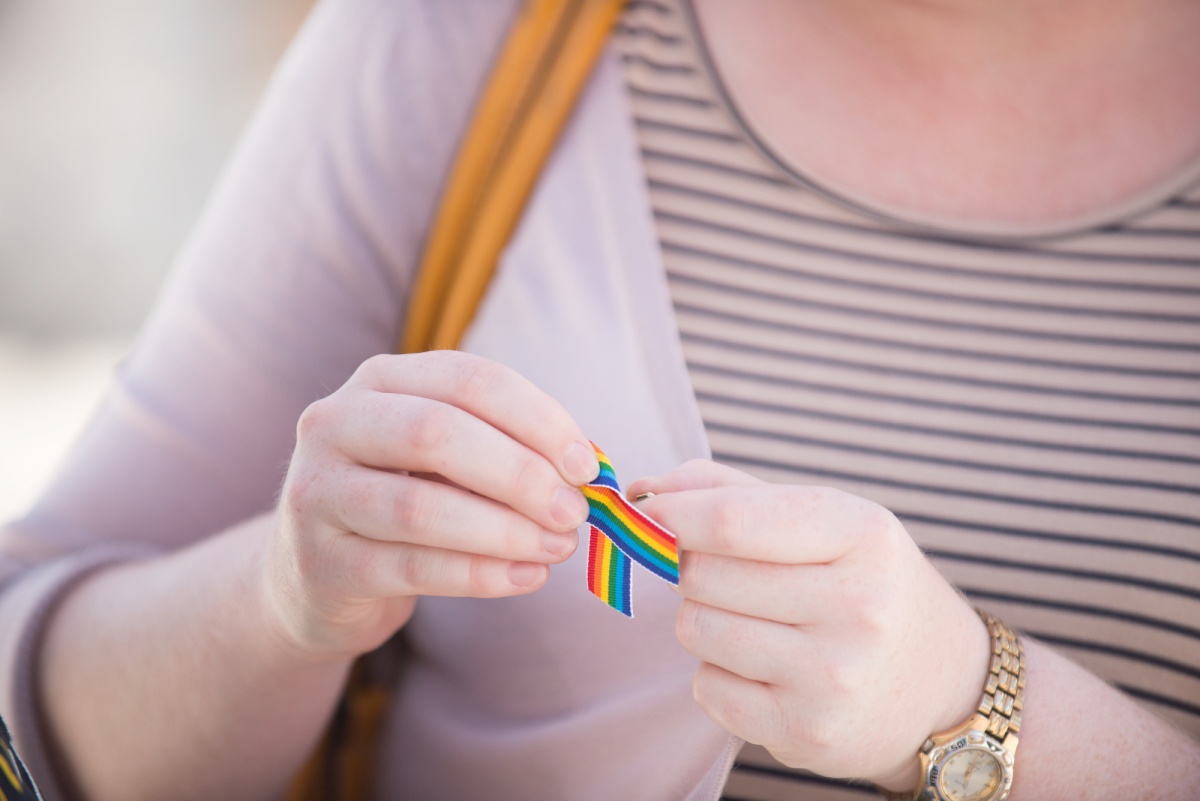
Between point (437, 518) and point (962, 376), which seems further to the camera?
point (962, 376)

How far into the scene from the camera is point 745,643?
2.14 feet

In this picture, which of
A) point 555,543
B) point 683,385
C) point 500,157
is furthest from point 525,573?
point 500,157

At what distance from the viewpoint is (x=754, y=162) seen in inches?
40.4

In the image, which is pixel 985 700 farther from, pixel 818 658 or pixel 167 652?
pixel 167 652

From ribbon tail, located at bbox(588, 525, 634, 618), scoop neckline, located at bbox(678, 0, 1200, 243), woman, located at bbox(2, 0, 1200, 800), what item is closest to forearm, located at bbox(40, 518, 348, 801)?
woman, located at bbox(2, 0, 1200, 800)

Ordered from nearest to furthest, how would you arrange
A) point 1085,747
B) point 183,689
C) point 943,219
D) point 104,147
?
1. point 1085,747
2. point 183,689
3. point 943,219
4. point 104,147

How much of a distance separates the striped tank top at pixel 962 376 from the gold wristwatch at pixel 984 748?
169mm

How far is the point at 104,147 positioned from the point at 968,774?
4.55m

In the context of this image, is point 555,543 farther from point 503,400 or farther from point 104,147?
point 104,147

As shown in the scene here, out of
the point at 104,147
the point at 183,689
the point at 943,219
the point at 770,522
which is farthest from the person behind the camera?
the point at 104,147

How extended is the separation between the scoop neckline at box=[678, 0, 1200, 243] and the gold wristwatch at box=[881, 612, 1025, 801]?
433 millimetres

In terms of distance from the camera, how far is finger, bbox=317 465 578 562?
65 centimetres

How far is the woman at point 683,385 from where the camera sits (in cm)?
82

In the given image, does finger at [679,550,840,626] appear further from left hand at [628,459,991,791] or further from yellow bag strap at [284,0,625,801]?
yellow bag strap at [284,0,625,801]
